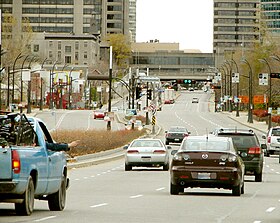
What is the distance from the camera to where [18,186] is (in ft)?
54.7

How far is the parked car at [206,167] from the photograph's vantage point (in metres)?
24.9

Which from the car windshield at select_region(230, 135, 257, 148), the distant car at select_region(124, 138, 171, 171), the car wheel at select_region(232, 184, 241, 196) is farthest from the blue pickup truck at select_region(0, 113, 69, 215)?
the distant car at select_region(124, 138, 171, 171)

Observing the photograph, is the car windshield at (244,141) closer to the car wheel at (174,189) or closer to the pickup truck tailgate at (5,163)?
the car wheel at (174,189)

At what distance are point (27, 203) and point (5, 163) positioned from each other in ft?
4.61

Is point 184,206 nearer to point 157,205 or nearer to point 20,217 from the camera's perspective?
point 157,205

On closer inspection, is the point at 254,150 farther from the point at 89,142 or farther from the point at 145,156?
the point at 89,142

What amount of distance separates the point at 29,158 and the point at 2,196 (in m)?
0.87

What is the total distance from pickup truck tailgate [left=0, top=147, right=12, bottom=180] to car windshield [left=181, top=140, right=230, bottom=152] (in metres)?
9.51

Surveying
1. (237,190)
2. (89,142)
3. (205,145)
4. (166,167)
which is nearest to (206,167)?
(205,145)

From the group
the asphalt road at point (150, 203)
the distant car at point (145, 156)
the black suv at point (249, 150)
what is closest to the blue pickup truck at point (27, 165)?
the asphalt road at point (150, 203)

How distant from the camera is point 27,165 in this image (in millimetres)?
17109

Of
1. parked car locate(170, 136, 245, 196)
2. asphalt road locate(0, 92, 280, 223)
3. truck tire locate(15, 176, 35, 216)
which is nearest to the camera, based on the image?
truck tire locate(15, 176, 35, 216)

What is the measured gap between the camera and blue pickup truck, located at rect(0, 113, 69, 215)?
16469 mm

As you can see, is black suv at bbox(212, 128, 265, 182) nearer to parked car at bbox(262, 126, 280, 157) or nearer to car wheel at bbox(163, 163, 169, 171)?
car wheel at bbox(163, 163, 169, 171)
